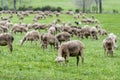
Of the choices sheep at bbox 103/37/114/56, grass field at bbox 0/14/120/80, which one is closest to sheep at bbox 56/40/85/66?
grass field at bbox 0/14/120/80

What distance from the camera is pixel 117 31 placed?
47438 mm

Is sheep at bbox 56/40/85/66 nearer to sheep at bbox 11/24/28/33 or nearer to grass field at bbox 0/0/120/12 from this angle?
sheep at bbox 11/24/28/33

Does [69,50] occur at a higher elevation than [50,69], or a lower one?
higher

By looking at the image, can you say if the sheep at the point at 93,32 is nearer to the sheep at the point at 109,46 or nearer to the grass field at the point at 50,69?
the sheep at the point at 109,46

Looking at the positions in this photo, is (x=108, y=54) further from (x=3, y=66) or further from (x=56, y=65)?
(x=3, y=66)

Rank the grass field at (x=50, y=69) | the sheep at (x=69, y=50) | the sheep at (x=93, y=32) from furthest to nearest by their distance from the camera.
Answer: the sheep at (x=93, y=32), the sheep at (x=69, y=50), the grass field at (x=50, y=69)

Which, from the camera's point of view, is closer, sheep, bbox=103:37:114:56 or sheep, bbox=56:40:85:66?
sheep, bbox=56:40:85:66

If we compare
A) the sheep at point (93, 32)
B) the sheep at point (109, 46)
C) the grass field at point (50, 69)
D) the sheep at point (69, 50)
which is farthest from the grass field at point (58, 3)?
the sheep at point (69, 50)

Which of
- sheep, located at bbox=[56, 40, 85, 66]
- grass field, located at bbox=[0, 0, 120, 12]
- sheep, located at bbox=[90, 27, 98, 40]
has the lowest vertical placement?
grass field, located at bbox=[0, 0, 120, 12]

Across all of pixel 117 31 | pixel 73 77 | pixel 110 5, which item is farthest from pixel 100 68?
pixel 110 5

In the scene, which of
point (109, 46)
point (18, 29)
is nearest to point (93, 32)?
point (18, 29)

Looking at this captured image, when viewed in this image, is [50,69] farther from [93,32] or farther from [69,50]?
[93,32]

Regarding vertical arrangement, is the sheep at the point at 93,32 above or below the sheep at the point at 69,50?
below

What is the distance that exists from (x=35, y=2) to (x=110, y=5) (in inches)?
1011
